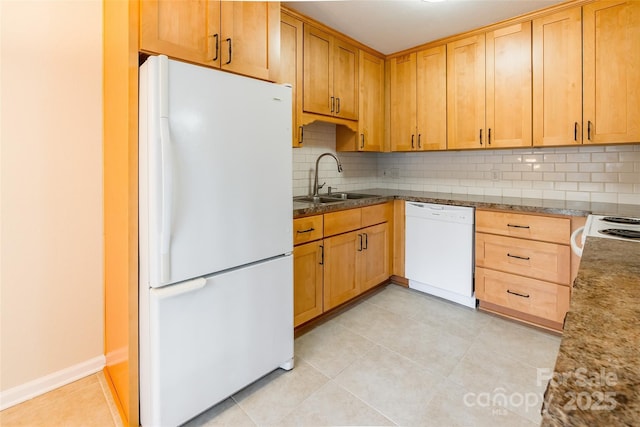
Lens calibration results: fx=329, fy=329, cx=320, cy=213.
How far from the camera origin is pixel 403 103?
329 centimetres

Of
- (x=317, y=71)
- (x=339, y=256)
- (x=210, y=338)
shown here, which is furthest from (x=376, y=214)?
(x=210, y=338)

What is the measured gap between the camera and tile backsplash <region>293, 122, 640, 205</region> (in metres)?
2.50

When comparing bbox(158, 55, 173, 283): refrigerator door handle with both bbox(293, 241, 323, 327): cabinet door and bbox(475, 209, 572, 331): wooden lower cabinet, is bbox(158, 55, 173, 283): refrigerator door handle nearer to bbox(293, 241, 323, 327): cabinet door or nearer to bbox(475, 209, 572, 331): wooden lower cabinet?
bbox(293, 241, 323, 327): cabinet door

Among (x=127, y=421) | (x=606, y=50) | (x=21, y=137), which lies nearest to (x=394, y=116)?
(x=606, y=50)

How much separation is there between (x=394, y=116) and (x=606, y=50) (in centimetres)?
164

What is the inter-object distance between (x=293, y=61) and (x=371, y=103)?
1.05 metres

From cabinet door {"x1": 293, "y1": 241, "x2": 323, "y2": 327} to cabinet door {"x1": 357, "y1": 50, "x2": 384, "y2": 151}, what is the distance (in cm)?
129

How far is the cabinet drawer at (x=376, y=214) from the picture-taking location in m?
2.78

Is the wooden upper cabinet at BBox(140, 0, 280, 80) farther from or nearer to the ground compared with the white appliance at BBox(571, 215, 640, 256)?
farther from the ground

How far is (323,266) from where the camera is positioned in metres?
2.41

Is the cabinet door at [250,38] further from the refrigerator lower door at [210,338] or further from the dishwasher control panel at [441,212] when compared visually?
the dishwasher control panel at [441,212]

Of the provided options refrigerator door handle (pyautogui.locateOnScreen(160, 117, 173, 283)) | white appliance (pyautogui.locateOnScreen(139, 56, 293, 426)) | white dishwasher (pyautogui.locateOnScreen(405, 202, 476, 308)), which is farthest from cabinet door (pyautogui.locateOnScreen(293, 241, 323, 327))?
white dishwasher (pyautogui.locateOnScreen(405, 202, 476, 308))

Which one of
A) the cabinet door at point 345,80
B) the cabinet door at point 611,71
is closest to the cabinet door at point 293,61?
the cabinet door at point 345,80

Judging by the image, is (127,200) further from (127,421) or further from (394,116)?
(394,116)
